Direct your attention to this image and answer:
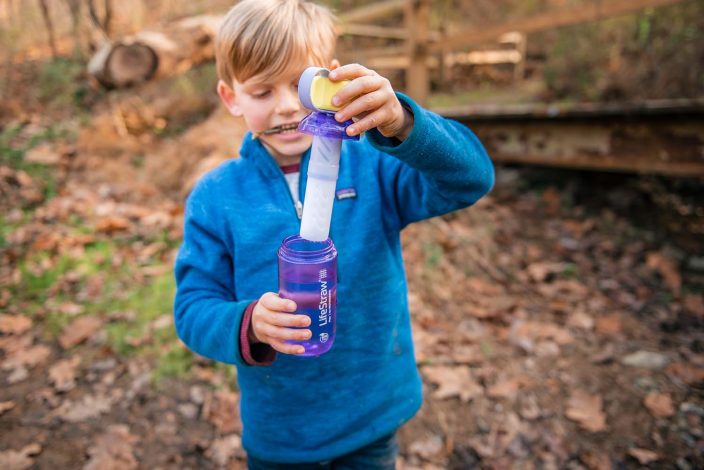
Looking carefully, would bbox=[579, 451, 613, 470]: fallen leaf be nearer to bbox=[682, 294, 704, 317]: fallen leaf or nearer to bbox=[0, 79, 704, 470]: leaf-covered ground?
bbox=[0, 79, 704, 470]: leaf-covered ground

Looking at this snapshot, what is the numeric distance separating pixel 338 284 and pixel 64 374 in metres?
2.35

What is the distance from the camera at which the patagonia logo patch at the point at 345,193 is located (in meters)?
1.43

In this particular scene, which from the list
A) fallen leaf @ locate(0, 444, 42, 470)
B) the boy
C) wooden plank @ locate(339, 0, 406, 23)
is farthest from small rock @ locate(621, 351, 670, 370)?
wooden plank @ locate(339, 0, 406, 23)

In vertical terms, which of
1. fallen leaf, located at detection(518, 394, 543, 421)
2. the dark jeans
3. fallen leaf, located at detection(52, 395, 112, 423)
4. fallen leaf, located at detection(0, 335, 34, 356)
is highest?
the dark jeans

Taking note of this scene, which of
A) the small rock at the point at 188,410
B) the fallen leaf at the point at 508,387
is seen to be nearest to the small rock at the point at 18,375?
the small rock at the point at 188,410

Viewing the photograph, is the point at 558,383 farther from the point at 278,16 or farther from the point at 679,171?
the point at 278,16

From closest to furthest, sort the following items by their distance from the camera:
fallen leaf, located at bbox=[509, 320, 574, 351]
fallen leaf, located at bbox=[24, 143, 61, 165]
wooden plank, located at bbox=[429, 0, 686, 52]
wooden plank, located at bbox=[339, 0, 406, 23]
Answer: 1. fallen leaf, located at bbox=[509, 320, 574, 351]
2. wooden plank, located at bbox=[429, 0, 686, 52]
3. fallen leaf, located at bbox=[24, 143, 61, 165]
4. wooden plank, located at bbox=[339, 0, 406, 23]

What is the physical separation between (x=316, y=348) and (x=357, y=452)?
62 centimetres

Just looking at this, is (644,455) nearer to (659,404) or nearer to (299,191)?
(659,404)

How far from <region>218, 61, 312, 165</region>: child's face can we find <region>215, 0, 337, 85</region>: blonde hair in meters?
0.03

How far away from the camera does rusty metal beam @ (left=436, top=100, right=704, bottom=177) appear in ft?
11.7

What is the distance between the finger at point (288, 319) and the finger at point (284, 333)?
1 cm

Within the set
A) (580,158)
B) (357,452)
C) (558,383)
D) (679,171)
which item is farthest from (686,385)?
(357,452)

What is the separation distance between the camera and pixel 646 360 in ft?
10.1
